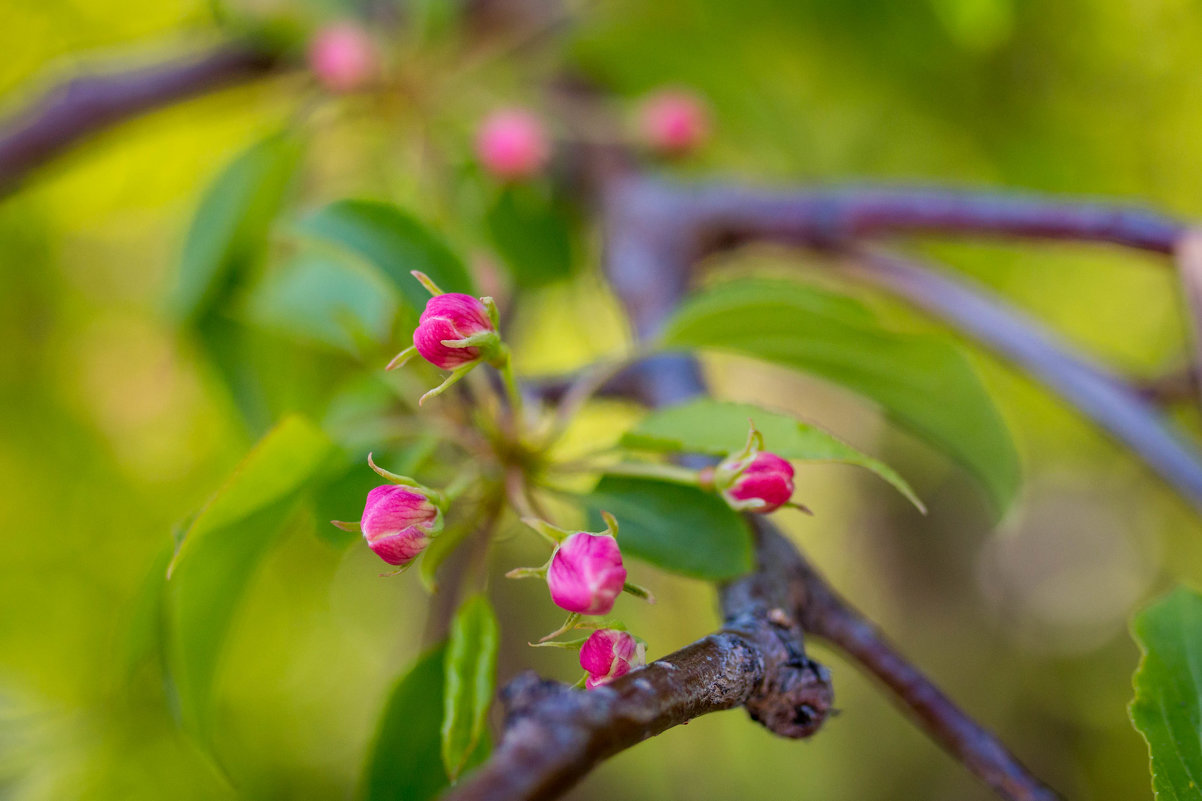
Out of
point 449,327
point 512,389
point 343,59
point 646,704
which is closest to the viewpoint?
point 646,704

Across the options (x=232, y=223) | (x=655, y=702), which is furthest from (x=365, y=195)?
(x=655, y=702)

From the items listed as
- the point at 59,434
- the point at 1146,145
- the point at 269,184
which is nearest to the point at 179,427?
the point at 59,434

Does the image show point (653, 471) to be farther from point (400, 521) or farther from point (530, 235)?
point (530, 235)

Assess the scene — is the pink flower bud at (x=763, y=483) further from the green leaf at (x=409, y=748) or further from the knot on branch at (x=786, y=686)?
the green leaf at (x=409, y=748)

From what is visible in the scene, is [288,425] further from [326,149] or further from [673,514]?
[326,149]

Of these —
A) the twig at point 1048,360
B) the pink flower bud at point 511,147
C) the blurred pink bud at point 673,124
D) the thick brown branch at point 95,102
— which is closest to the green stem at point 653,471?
the twig at point 1048,360
